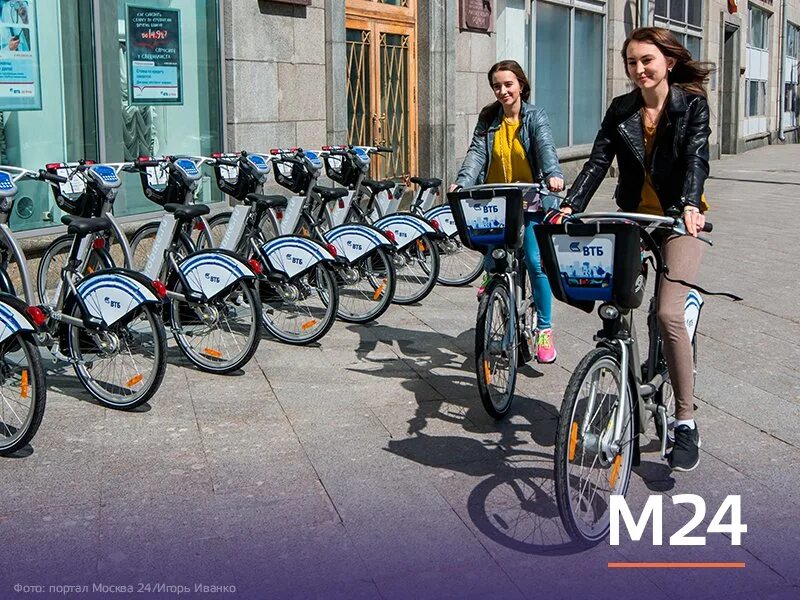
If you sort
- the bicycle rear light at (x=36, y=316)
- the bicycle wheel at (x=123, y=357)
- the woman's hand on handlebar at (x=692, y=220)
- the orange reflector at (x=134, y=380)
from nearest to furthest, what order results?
1. the woman's hand on handlebar at (x=692, y=220)
2. the bicycle rear light at (x=36, y=316)
3. the bicycle wheel at (x=123, y=357)
4. the orange reflector at (x=134, y=380)

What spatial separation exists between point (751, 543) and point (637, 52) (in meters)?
1.93

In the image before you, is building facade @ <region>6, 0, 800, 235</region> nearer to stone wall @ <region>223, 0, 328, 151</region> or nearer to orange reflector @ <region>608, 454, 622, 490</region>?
stone wall @ <region>223, 0, 328, 151</region>

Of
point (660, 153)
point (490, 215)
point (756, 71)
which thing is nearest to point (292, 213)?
point (490, 215)

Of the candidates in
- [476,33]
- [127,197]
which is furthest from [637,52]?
[476,33]

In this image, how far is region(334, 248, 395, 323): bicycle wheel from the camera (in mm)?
7455

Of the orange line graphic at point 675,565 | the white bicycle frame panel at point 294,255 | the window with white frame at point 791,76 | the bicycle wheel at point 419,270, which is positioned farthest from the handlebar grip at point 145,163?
the window with white frame at point 791,76

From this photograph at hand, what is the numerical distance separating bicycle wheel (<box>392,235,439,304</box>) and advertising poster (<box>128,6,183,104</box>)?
8.87ft

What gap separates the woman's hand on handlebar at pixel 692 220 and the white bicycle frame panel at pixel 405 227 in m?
3.98

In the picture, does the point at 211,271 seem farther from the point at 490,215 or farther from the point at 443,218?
the point at 443,218

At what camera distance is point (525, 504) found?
437 cm

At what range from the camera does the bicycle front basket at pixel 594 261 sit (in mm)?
3871

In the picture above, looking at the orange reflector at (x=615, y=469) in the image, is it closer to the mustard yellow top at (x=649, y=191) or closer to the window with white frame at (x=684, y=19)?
the mustard yellow top at (x=649, y=191)

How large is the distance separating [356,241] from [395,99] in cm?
562

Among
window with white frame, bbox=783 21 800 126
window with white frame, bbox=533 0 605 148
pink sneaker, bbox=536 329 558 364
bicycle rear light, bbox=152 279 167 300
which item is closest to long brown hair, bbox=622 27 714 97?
pink sneaker, bbox=536 329 558 364
